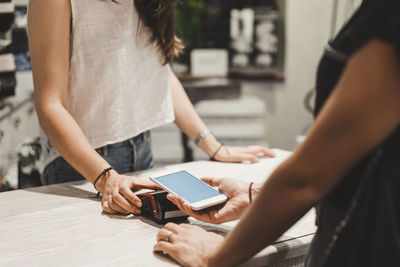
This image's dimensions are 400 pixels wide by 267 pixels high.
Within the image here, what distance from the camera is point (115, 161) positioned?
1.11 metres

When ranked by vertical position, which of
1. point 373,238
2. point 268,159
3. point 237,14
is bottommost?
point 268,159

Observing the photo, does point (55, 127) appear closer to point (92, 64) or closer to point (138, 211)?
point (92, 64)

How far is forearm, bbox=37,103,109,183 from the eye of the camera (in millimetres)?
954

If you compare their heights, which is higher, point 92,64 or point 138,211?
point 92,64

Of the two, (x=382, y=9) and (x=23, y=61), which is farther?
(x=23, y=61)

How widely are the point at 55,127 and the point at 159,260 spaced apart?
1.49 ft

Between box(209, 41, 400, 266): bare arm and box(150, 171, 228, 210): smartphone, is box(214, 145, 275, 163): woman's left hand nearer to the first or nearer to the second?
box(150, 171, 228, 210): smartphone

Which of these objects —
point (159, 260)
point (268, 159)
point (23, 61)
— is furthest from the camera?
point (23, 61)

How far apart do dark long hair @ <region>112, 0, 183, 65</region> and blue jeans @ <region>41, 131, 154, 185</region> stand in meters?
0.27

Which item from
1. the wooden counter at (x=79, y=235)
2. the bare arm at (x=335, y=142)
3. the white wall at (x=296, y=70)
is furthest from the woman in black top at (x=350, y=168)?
the white wall at (x=296, y=70)

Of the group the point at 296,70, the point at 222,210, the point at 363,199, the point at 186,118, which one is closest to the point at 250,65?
the point at 296,70

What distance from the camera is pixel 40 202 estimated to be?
3.21 feet

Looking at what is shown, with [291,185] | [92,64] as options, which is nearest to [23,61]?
[92,64]

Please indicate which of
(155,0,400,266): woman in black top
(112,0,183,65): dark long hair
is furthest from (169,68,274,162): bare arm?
(155,0,400,266): woman in black top
